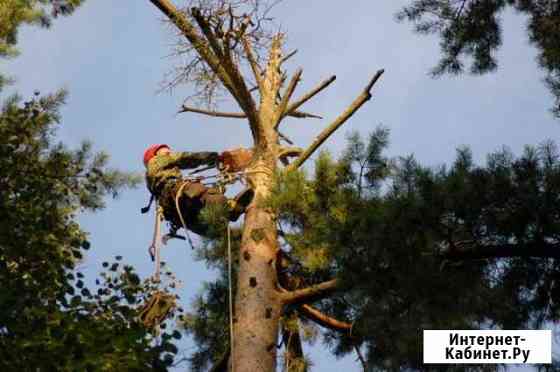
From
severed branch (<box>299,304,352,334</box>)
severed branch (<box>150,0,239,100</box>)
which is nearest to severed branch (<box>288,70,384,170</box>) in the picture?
severed branch (<box>150,0,239,100</box>)

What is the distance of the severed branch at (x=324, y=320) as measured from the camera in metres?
7.05

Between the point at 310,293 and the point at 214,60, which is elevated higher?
the point at 214,60

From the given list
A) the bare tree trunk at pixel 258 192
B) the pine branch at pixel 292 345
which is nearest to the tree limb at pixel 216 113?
the bare tree trunk at pixel 258 192

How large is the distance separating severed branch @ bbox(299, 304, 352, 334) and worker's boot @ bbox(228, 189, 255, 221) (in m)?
0.94

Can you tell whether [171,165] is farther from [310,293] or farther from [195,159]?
[310,293]

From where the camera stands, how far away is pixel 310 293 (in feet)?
21.8

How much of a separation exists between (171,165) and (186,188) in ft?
1.66

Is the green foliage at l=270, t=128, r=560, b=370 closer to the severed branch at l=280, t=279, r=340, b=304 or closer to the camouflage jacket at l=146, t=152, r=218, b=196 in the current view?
the severed branch at l=280, t=279, r=340, b=304

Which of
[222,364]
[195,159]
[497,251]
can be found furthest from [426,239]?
[195,159]

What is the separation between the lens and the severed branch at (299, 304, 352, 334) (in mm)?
7047

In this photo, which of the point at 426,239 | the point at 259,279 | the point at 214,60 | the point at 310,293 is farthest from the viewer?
the point at 214,60

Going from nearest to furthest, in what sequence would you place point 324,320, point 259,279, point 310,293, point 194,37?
point 310,293 → point 259,279 → point 324,320 → point 194,37

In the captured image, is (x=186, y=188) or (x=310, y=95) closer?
(x=186, y=188)

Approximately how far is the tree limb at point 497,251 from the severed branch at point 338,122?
7.16 ft
